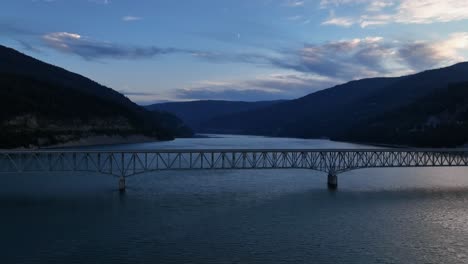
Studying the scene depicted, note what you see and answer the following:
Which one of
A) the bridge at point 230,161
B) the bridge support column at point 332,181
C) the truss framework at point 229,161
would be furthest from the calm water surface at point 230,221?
the truss framework at point 229,161

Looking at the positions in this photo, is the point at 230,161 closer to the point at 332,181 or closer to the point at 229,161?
the point at 229,161

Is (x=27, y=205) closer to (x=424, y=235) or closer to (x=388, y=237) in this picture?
(x=388, y=237)

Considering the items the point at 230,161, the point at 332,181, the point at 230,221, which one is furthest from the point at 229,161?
the point at 230,161

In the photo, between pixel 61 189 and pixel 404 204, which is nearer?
pixel 404 204

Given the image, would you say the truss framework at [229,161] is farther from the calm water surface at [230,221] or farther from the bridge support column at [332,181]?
the calm water surface at [230,221]

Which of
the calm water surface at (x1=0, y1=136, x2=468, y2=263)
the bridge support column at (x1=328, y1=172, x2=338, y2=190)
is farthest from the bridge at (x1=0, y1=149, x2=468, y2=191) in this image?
the calm water surface at (x1=0, y1=136, x2=468, y2=263)

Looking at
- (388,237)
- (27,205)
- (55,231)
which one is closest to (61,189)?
(27,205)

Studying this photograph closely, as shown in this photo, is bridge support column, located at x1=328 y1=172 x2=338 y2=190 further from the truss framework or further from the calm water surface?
the calm water surface

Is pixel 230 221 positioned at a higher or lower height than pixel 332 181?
lower

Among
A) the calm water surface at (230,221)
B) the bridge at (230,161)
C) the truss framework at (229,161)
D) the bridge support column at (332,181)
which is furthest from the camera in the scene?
the bridge support column at (332,181)
